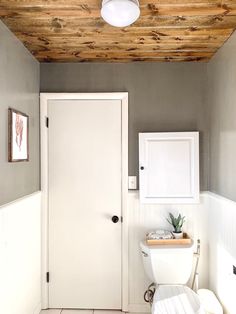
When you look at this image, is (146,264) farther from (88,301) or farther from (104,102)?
(104,102)

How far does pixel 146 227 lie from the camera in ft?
9.71

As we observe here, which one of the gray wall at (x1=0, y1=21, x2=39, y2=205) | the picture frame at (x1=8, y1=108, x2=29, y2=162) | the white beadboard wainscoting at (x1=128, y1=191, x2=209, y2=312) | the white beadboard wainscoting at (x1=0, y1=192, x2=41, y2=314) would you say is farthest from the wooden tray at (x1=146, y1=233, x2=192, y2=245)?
the picture frame at (x1=8, y1=108, x2=29, y2=162)

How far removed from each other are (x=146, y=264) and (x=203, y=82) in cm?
171

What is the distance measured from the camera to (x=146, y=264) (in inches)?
109

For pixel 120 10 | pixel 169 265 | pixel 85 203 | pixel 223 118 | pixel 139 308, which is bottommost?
pixel 139 308

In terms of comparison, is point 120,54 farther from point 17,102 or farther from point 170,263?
point 170,263

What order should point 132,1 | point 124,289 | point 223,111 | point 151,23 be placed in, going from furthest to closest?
1. point 124,289
2. point 223,111
3. point 151,23
4. point 132,1

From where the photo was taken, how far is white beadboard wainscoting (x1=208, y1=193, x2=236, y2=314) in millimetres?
2279

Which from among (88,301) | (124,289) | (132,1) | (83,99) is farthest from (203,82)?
(88,301)

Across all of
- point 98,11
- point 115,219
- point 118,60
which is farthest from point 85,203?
point 98,11

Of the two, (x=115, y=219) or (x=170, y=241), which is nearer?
(x=170, y=241)

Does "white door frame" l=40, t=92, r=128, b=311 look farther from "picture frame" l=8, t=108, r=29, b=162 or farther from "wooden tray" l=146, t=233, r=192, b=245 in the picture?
"picture frame" l=8, t=108, r=29, b=162

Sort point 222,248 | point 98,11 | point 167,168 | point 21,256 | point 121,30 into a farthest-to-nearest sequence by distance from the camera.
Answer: point 167,168 < point 222,248 < point 21,256 < point 121,30 < point 98,11

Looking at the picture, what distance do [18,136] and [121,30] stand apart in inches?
40.8
